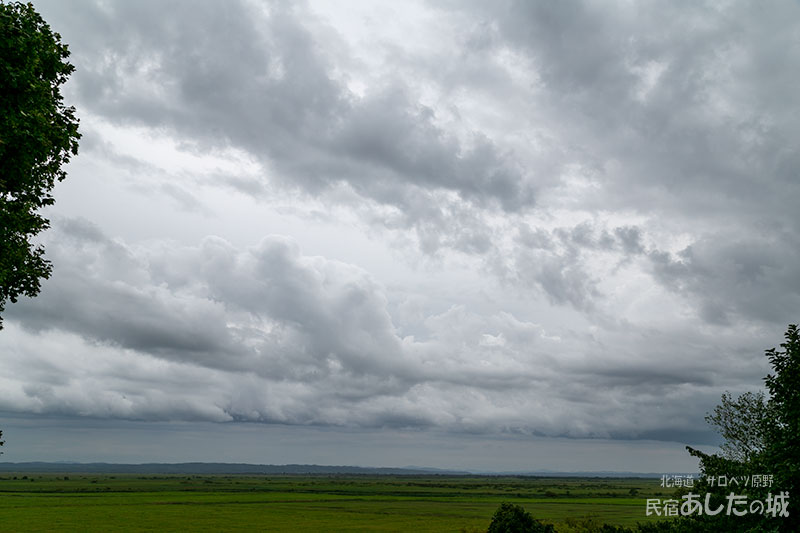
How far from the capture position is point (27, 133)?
18453 millimetres

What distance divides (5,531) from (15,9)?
309 ft

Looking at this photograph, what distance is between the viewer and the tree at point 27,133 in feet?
61.8

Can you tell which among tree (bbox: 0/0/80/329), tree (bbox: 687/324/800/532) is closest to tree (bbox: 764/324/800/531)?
tree (bbox: 687/324/800/532)

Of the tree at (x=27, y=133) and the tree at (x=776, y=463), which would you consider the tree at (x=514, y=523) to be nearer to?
the tree at (x=776, y=463)

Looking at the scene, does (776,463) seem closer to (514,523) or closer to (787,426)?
(787,426)

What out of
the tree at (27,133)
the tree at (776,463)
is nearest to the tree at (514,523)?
the tree at (776,463)

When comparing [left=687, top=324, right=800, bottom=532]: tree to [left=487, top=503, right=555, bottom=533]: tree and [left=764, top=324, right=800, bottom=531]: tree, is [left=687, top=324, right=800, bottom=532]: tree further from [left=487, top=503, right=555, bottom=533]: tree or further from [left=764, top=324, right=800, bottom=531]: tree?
[left=487, top=503, right=555, bottom=533]: tree

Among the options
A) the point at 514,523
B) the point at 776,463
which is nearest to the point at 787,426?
the point at 776,463

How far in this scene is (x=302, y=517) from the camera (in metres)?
119

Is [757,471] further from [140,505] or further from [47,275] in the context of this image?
[140,505]

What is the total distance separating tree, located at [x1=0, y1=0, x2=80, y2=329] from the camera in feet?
61.8

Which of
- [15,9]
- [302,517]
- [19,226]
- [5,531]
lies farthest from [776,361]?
[302,517]

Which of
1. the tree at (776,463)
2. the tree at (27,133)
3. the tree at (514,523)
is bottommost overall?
the tree at (514,523)

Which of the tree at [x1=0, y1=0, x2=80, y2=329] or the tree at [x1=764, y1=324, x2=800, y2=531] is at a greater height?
the tree at [x1=0, y1=0, x2=80, y2=329]
